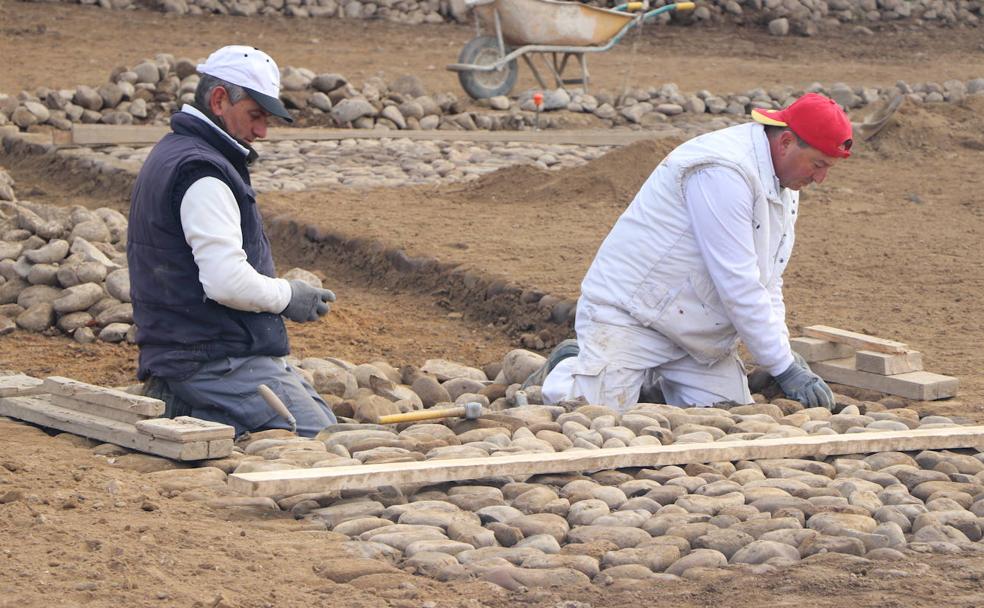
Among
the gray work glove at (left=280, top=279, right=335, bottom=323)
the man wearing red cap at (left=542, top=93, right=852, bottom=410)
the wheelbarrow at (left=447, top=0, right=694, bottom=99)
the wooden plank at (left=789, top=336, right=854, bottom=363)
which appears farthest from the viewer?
the wheelbarrow at (left=447, top=0, right=694, bottom=99)

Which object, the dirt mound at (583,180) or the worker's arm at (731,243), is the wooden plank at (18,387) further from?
the dirt mound at (583,180)

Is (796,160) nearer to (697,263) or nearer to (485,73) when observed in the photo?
(697,263)

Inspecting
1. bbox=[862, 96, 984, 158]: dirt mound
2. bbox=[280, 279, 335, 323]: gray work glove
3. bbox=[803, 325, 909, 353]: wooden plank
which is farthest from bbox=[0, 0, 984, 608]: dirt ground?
bbox=[280, 279, 335, 323]: gray work glove

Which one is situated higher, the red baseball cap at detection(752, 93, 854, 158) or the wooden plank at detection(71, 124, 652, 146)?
the red baseball cap at detection(752, 93, 854, 158)

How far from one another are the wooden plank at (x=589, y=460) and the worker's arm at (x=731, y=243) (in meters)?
0.71

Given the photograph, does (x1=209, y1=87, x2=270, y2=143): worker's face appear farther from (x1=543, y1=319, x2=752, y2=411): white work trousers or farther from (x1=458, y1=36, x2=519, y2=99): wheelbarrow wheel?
(x1=458, y1=36, x2=519, y2=99): wheelbarrow wheel

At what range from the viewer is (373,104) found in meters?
13.8

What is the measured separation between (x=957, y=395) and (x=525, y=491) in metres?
2.53

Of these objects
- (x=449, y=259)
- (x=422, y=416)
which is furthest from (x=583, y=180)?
(x=422, y=416)

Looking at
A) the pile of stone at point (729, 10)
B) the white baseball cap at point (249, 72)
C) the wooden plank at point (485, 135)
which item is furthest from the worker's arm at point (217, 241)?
the pile of stone at point (729, 10)

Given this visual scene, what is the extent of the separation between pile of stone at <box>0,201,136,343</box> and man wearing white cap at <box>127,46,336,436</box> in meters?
2.40

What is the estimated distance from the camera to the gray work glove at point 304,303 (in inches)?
200

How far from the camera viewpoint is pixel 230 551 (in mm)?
3697

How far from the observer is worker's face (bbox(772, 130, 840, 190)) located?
5.49 m
